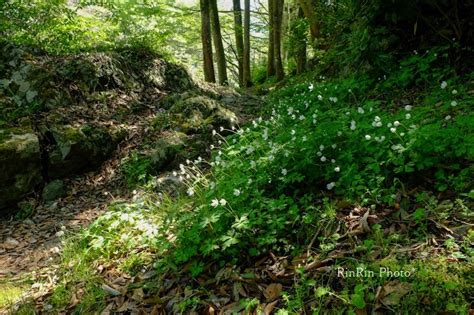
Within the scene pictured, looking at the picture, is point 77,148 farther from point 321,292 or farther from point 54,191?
point 321,292

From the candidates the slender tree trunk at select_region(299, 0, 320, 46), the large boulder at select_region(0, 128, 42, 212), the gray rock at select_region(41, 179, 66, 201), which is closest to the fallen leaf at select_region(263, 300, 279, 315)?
the gray rock at select_region(41, 179, 66, 201)

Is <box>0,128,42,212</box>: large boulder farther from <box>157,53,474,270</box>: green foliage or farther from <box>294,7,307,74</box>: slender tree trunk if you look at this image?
<box>294,7,307,74</box>: slender tree trunk

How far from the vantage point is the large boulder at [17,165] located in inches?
194

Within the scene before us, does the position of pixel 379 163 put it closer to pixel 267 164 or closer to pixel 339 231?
pixel 339 231

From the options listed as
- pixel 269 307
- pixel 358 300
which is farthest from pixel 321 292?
pixel 269 307

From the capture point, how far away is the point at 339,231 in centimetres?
255

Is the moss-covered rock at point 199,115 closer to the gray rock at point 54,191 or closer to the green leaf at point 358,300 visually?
the gray rock at point 54,191

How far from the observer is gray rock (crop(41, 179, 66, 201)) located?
5.19 metres

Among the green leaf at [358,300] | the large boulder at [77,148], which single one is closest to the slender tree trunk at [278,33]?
the large boulder at [77,148]

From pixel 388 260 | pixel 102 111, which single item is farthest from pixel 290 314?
pixel 102 111

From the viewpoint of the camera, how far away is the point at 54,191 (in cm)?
524

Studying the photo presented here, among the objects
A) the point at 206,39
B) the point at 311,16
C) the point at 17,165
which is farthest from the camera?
the point at 206,39

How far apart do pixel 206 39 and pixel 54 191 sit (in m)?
7.27

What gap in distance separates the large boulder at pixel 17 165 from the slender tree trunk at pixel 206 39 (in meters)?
6.72
